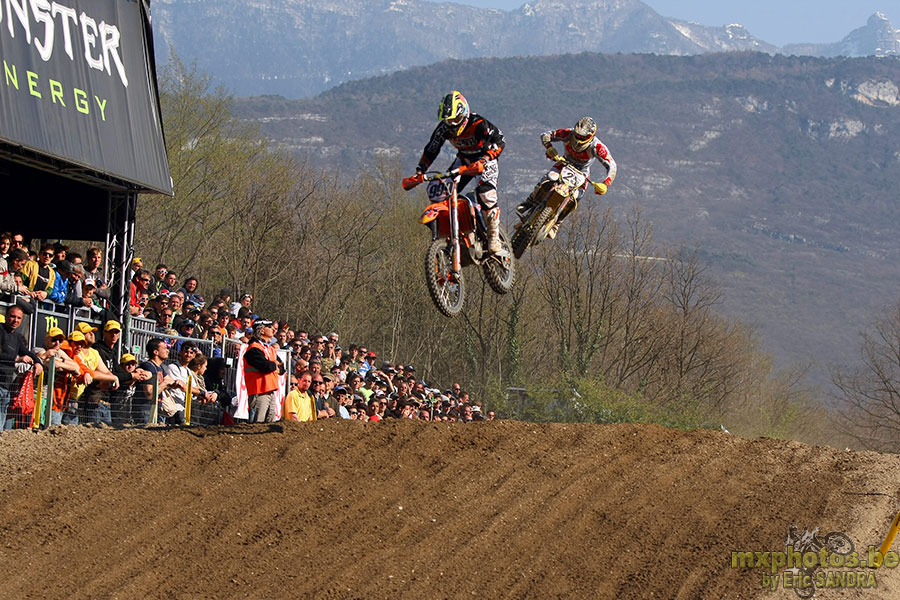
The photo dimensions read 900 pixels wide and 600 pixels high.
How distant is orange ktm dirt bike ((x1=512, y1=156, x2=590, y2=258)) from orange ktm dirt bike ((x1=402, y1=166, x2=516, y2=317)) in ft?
2.62

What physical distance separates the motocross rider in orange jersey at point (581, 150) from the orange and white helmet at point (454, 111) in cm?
134

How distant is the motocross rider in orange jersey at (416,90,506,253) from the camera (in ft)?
38.3

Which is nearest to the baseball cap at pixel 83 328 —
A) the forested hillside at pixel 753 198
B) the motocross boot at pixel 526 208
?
the motocross boot at pixel 526 208

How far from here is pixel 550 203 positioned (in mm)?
13336

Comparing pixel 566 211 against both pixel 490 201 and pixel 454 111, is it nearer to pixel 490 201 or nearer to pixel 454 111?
pixel 490 201

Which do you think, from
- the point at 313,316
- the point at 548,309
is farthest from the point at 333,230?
the point at 548,309

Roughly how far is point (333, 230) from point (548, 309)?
8.33m

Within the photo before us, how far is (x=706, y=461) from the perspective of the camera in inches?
434

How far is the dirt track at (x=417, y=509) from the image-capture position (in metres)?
8.73

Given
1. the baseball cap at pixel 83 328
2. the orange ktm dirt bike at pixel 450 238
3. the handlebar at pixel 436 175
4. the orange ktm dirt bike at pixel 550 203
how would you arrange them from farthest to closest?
the orange ktm dirt bike at pixel 550 203 → the baseball cap at pixel 83 328 → the orange ktm dirt bike at pixel 450 238 → the handlebar at pixel 436 175

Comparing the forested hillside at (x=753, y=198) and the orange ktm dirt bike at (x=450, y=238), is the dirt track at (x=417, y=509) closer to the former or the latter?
the orange ktm dirt bike at (x=450, y=238)

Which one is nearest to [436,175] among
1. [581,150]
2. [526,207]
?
[526,207]

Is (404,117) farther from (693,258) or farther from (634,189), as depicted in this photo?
(693,258)

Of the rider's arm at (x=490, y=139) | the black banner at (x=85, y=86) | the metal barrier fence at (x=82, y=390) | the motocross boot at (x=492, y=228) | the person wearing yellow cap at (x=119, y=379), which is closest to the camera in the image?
the metal barrier fence at (x=82, y=390)
